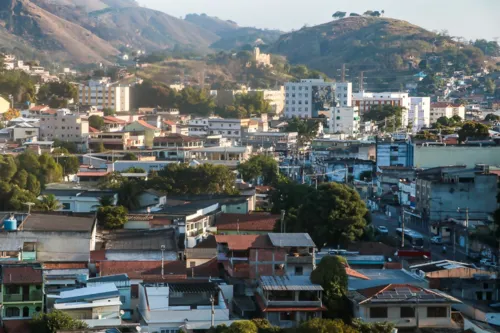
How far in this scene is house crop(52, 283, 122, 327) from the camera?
14.1m

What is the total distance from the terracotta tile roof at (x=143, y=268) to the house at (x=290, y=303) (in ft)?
6.15

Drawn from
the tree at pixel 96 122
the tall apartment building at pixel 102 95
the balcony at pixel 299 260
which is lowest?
the balcony at pixel 299 260

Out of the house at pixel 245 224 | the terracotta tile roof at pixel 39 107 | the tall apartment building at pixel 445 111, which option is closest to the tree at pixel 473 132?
the house at pixel 245 224

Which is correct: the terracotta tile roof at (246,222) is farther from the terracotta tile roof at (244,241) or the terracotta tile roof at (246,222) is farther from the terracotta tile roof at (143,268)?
the terracotta tile roof at (143,268)

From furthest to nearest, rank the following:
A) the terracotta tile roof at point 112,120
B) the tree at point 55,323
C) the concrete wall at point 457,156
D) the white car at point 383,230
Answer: the terracotta tile roof at point 112,120 < the concrete wall at point 457,156 < the white car at point 383,230 < the tree at point 55,323

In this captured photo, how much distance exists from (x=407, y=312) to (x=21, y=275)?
4991 mm

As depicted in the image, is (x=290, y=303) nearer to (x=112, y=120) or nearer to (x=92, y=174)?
(x=92, y=174)

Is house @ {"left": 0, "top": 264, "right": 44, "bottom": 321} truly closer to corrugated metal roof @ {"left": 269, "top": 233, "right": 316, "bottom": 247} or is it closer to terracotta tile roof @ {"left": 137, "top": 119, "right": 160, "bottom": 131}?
corrugated metal roof @ {"left": 269, "top": 233, "right": 316, "bottom": 247}

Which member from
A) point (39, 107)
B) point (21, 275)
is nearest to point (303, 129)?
point (39, 107)

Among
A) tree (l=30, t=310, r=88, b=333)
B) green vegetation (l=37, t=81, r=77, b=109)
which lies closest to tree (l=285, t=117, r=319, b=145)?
green vegetation (l=37, t=81, r=77, b=109)

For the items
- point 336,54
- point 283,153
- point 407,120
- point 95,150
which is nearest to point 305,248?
point 95,150

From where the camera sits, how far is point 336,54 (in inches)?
3681

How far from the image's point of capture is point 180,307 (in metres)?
14.4

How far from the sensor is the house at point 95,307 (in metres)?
14.1
